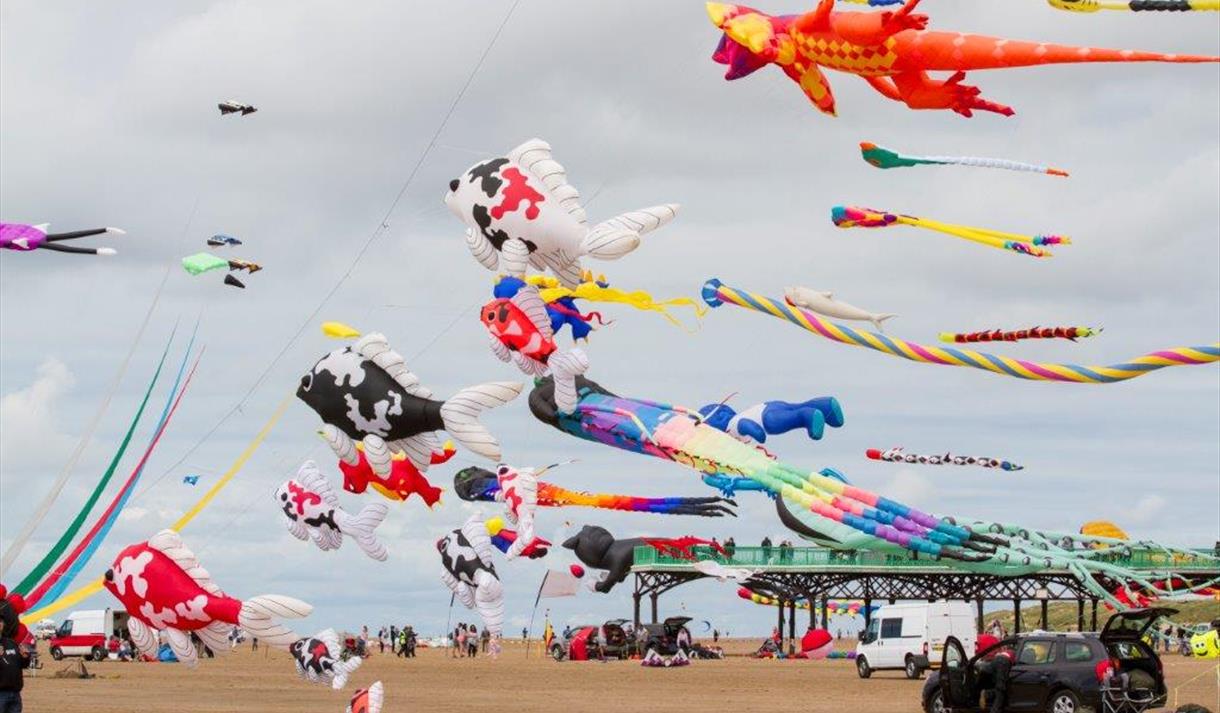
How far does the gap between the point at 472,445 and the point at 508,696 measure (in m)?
13.9

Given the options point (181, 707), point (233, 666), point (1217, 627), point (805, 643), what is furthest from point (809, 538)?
point (805, 643)

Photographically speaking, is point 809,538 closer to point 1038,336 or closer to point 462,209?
point 1038,336

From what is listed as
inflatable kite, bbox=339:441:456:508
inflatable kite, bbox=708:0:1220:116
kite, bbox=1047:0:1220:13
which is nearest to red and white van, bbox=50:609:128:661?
inflatable kite, bbox=339:441:456:508

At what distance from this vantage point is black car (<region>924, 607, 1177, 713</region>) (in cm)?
3023

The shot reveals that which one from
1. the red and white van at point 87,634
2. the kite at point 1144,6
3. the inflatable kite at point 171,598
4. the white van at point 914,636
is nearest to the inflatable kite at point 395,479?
the inflatable kite at point 171,598

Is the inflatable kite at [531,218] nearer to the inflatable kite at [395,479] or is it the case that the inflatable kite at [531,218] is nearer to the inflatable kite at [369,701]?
the inflatable kite at [395,479]

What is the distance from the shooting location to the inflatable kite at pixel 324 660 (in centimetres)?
2495

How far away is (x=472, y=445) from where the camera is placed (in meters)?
28.9

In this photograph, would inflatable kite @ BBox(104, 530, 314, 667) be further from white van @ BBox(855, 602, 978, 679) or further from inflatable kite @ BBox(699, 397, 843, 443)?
white van @ BBox(855, 602, 978, 679)

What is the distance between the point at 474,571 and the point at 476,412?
3.47 m

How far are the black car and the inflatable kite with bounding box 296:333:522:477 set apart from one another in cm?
877

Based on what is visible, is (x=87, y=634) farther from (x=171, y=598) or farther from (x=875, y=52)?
(x=875, y=52)

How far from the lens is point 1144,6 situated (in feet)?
59.3

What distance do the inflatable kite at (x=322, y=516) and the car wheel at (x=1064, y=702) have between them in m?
11.3
